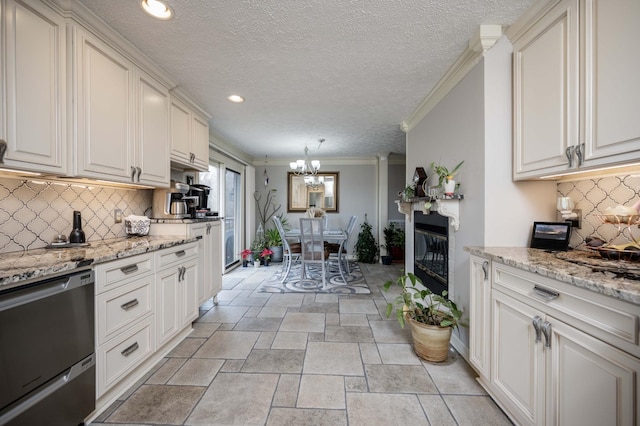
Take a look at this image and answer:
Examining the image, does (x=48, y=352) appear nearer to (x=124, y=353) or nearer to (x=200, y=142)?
(x=124, y=353)

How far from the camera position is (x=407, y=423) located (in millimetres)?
1348

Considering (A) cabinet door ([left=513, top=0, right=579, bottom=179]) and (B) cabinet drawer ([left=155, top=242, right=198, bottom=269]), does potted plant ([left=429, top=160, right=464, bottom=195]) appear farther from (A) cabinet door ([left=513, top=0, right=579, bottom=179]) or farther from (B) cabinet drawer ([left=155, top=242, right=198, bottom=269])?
(B) cabinet drawer ([left=155, top=242, right=198, bottom=269])

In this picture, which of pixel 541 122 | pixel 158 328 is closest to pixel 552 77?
pixel 541 122

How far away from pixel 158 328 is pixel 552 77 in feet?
9.85

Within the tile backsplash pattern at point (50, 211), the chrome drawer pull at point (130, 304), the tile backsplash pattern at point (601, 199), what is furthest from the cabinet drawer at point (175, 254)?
the tile backsplash pattern at point (601, 199)

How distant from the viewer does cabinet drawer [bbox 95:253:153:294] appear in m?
1.38

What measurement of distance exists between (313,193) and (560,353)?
5.08 metres

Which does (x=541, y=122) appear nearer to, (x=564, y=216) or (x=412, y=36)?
(x=564, y=216)

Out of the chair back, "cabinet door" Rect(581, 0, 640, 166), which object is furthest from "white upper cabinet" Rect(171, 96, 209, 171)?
"cabinet door" Rect(581, 0, 640, 166)

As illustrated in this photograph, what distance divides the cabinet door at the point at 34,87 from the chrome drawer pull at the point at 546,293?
2570 millimetres

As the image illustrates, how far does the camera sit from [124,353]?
1.55m

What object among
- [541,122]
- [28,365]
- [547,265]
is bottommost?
[28,365]

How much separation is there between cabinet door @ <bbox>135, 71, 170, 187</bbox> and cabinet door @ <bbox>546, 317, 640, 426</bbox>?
2772mm

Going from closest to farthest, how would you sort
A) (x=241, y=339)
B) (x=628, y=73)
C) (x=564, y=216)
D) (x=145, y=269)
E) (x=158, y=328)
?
(x=628, y=73) → (x=564, y=216) → (x=145, y=269) → (x=158, y=328) → (x=241, y=339)
